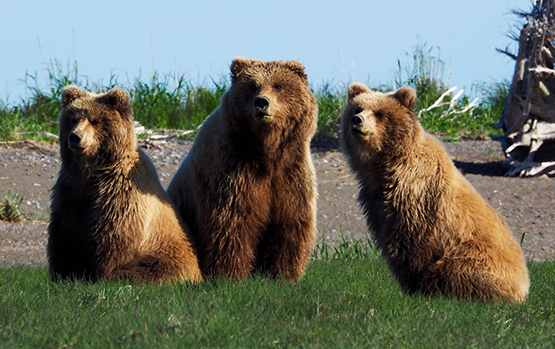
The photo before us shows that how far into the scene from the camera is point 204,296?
16.7 ft

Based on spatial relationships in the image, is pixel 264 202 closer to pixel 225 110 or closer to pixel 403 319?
pixel 225 110

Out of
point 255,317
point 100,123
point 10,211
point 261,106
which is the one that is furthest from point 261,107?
point 10,211

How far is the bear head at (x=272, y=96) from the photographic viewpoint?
5512 millimetres

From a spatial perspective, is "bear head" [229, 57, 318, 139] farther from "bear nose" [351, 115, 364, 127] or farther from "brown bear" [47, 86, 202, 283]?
"brown bear" [47, 86, 202, 283]

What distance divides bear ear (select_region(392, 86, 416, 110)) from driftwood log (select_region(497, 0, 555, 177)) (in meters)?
7.22

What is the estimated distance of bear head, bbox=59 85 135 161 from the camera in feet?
18.4

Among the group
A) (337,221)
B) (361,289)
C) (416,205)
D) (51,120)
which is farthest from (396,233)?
(51,120)

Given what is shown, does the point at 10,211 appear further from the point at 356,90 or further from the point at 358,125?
the point at 358,125

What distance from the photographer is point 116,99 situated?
5.68m

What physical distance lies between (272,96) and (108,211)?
1.31 meters

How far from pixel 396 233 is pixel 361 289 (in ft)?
2.31

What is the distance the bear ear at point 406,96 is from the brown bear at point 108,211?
5.63 ft

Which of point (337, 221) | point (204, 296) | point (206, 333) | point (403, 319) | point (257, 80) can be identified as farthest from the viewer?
point (337, 221)

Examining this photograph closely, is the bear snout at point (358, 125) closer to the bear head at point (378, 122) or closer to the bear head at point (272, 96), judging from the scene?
the bear head at point (378, 122)
